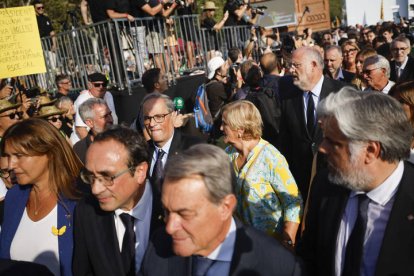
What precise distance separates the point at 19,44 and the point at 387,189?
4.54m

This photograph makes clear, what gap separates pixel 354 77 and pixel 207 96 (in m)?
2.23

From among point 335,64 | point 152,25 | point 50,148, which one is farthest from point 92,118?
point 152,25

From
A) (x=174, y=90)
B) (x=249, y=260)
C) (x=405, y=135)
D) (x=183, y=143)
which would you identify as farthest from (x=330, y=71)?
(x=249, y=260)

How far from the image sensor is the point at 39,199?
2.92 meters

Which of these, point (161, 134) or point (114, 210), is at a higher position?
point (161, 134)

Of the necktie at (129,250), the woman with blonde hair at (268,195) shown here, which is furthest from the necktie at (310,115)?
the necktie at (129,250)

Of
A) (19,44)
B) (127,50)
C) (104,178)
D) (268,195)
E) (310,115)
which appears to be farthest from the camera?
(127,50)

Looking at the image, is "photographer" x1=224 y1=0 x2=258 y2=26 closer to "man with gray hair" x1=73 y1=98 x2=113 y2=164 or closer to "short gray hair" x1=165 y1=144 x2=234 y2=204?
"man with gray hair" x1=73 y1=98 x2=113 y2=164

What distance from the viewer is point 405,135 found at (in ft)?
6.69

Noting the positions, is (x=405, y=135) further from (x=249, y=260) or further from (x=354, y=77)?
(x=354, y=77)

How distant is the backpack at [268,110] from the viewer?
218 inches

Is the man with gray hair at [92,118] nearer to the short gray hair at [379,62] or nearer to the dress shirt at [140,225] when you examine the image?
the dress shirt at [140,225]

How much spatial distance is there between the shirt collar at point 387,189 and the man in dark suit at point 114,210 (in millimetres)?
1241

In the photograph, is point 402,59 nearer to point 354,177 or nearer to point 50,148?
point 354,177
